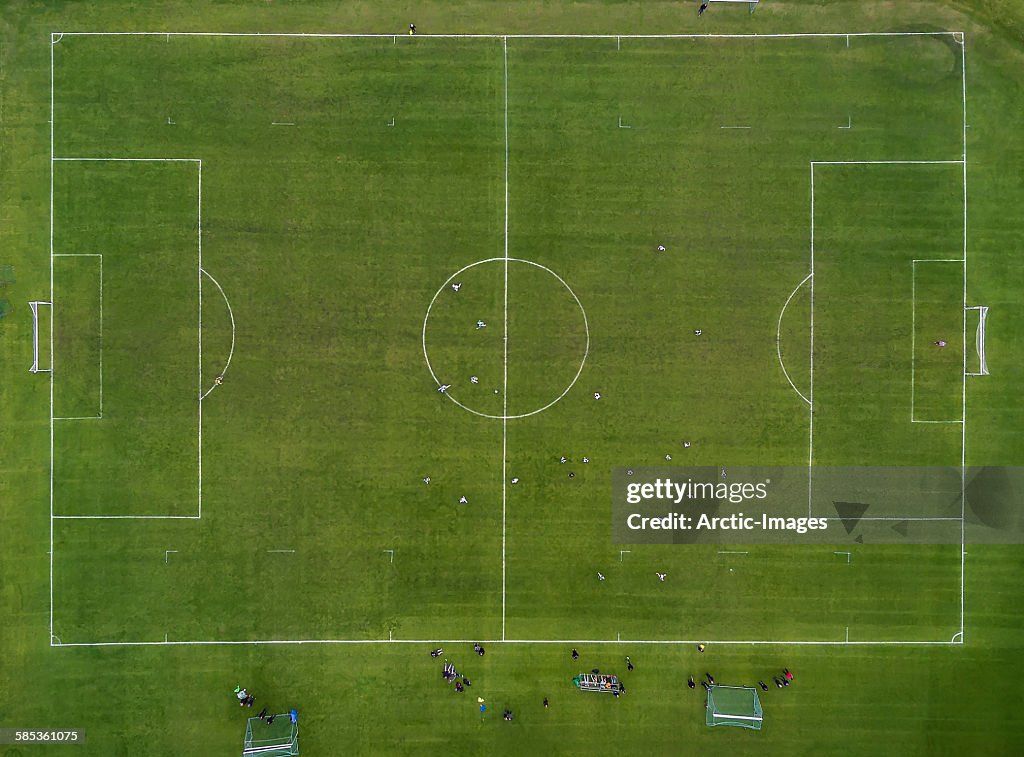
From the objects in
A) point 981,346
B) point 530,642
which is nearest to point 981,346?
point 981,346

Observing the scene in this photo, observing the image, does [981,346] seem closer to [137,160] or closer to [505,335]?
[505,335]

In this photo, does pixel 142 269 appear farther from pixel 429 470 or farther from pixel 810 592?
pixel 810 592

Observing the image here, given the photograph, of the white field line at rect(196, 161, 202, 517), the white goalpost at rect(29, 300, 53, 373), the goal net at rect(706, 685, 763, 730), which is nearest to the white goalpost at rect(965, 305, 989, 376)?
the goal net at rect(706, 685, 763, 730)

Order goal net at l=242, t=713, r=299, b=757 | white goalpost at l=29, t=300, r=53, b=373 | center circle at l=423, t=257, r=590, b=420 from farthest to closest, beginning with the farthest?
1. center circle at l=423, t=257, r=590, b=420
2. white goalpost at l=29, t=300, r=53, b=373
3. goal net at l=242, t=713, r=299, b=757

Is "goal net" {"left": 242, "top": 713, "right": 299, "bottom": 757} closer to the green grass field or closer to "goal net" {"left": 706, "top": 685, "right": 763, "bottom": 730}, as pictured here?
the green grass field

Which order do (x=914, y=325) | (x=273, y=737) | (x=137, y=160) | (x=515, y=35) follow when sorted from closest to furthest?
1. (x=273, y=737)
2. (x=137, y=160)
3. (x=515, y=35)
4. (x=914, y=325)
